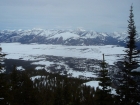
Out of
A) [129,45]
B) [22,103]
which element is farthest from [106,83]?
[22,103]

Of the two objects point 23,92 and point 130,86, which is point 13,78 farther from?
point 130,86

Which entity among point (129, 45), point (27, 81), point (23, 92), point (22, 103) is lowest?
point (22, 103)

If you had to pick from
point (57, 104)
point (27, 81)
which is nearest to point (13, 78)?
point (27, 81)

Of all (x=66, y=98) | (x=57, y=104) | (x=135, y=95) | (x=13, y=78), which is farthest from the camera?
(x=66, y=98)

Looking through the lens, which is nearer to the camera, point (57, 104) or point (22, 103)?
point (22, 103)

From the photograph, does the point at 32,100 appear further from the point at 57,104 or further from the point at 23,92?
the point at 57,104

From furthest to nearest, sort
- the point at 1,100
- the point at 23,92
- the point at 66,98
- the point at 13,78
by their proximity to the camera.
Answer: the point at 66,98 → the point at 13,78 → the point at 23,92 → the point at 1,100

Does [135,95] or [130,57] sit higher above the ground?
[130,57]

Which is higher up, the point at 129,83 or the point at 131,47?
the point at 131,47

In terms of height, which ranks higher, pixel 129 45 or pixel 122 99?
pixel 129 45
